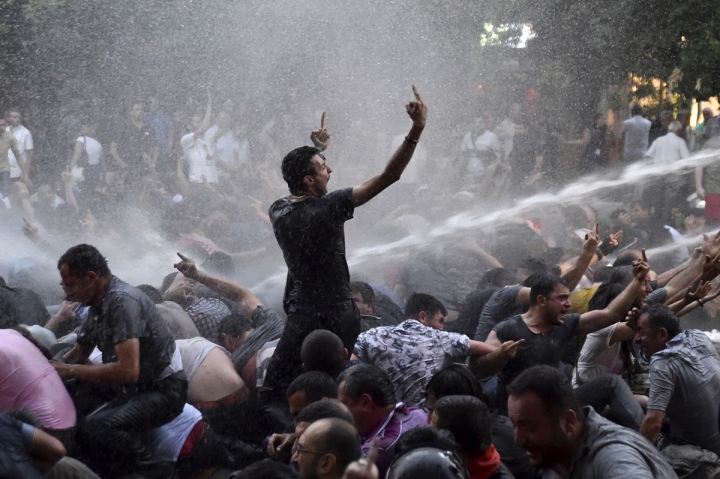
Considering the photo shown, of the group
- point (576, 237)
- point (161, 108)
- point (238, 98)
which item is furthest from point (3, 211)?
point (576, 237)

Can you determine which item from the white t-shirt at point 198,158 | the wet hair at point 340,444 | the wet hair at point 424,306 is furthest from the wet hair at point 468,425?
the white t-shirt at point 198,158

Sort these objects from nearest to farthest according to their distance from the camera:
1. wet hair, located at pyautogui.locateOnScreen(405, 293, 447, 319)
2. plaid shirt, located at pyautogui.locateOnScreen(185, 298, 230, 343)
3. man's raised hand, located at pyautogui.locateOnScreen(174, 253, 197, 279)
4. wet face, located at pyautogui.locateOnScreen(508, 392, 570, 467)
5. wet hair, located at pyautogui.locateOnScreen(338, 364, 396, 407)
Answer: wet face, located at pyautogui.locateOnScreen(508, 392, 570, 467), wet hair, located at pyautogui.locateOnScreen(338, 364, 396, 407), man's raised hand, located at pyautogui.locateOnScreen(174, 253, 197, 279), wet hair, located at pyautogui.locateOnScreen(405, 293, 447, 319), plaid shirt, located at pyautogui.locateOnScreen(185, 298, 230, 343)

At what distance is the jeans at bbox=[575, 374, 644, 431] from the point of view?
4.22m

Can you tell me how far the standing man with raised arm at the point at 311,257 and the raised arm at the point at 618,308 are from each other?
1.15 metres

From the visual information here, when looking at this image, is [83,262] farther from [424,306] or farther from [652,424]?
[652,424]

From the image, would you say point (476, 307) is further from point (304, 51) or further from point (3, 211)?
point (304, 51)

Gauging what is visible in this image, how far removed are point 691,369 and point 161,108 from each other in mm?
8402

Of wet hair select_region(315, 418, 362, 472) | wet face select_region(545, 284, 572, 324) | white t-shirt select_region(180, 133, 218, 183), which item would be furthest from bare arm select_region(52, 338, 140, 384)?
white t-shirt select_region(180, 133, 218, 183)

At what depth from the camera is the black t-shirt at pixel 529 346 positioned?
4.29 metres

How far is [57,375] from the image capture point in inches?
148

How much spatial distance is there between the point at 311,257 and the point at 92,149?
7.16 m

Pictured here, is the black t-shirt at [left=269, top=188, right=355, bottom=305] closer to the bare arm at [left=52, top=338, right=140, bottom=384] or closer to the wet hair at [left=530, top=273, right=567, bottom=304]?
the bare arm at [left=52, top=338, right=140, bottom=384]

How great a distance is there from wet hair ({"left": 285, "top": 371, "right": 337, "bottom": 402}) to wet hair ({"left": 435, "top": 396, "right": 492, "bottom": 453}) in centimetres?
62

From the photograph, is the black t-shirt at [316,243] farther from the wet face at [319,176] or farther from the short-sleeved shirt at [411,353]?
the short-sleeved shirt at [411,353]
